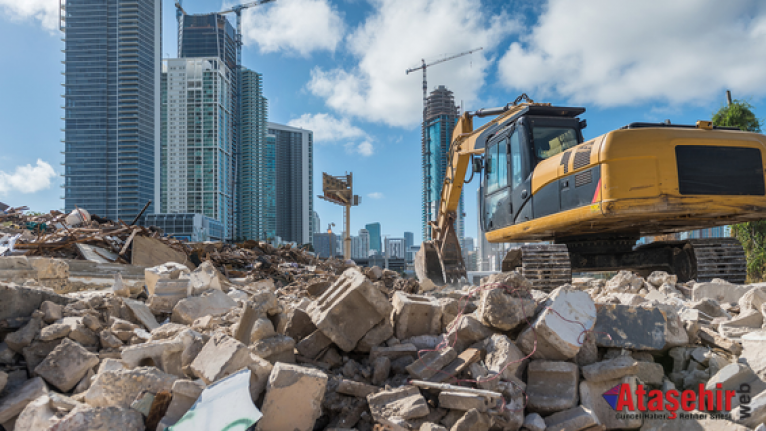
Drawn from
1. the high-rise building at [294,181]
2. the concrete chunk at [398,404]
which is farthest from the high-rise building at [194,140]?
the concrete chunk at [398,404]

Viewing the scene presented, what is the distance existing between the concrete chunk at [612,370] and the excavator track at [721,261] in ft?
14.6

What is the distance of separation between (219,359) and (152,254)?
7528mm

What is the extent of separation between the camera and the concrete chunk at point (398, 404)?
8.73ft

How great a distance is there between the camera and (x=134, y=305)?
162 inches

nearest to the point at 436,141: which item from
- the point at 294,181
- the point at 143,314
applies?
the point at 294,181

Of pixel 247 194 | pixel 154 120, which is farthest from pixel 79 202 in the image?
pixel 247 194

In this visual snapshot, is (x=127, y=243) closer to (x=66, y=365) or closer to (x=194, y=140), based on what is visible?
(x=66, y=365)

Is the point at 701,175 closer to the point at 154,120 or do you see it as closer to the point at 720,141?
the point at 720,141

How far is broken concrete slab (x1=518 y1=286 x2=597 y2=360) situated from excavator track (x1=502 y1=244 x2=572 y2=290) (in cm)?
339

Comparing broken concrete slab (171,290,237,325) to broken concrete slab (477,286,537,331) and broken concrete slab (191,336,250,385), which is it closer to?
broken concrete slab (191,336,250,385)

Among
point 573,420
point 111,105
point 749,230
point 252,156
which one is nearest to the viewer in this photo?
point 573,420

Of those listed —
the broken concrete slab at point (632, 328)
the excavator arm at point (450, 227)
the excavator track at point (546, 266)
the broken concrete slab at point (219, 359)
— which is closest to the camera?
the broken concrete slab at point (219, 359)

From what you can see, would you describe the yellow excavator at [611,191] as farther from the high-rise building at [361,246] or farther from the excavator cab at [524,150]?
the high-rise building at [361,246]

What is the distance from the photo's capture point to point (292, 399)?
104 inches
